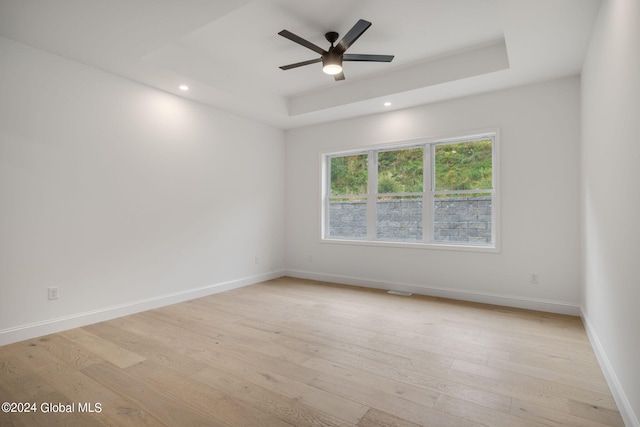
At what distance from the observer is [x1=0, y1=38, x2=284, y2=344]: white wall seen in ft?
9.74

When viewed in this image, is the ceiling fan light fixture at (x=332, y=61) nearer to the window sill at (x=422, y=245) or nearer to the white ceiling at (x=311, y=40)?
the white ceiling at (x=311, y=40)

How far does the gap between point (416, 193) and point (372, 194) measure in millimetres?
716

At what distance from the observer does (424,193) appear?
4.74m

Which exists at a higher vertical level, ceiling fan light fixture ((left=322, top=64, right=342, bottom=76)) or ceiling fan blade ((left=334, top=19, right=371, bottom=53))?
ceiling fan blade ((left=334, top=19, right=371, bottom=53))

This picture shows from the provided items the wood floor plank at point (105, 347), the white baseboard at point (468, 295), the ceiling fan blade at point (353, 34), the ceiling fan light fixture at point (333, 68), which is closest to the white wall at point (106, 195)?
the wood floor plank at point (105, 347)

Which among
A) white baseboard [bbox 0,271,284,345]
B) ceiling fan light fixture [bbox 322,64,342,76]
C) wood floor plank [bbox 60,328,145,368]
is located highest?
ceiling fan light fixture [bbox 322,64,342,76]

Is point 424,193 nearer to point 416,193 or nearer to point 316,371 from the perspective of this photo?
point 416,193

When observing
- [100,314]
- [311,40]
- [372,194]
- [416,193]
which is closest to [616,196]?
[416,193]

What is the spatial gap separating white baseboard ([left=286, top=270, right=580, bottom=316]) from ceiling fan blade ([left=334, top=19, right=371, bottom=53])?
10.6 feet

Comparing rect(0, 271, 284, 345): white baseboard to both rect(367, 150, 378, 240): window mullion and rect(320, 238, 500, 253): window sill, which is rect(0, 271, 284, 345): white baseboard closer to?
rect(320, 238, 500, 253): window sill

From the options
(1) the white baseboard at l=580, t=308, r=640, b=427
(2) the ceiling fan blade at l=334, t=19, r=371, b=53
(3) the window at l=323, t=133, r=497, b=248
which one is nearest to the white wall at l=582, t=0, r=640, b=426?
(1) the white baseboard at l=580, t=308, r=640, b=427

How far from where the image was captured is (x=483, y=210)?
14.1 feet

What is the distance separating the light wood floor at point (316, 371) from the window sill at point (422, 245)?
805 mm

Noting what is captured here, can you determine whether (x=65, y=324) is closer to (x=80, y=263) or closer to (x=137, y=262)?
(x=80, y=263)
